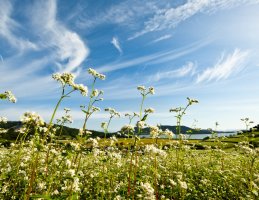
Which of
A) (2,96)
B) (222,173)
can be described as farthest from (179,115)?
(2,96)

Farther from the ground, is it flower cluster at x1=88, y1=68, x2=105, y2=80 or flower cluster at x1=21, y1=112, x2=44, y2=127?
flower cluster at x1=88, y1=68, x2=105, y2=80

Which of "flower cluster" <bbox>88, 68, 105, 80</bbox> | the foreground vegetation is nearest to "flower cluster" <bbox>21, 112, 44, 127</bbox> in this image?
the foreground vegetation

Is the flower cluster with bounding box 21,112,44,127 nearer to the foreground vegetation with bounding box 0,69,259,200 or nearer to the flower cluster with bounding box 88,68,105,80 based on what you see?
the foreground vegetation with bounding box 0,69,259,200

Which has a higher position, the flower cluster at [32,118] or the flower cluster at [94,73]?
the flower cluster at [94,73]

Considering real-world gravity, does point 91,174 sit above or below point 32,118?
below

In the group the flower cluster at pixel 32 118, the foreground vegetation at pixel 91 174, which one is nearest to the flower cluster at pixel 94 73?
the foreground vegetation at pixel 91 174

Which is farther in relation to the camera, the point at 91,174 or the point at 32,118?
the point at 91,174

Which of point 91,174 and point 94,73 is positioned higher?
point 94,73

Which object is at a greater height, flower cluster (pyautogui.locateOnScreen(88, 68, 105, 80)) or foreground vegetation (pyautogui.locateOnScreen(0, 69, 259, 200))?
flower cluster (pyautogui.locateOnScreen(88, 68, 105, 80))

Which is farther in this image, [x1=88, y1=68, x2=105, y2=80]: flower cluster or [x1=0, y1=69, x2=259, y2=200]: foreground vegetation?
[x1=88, y1=68, x2=105, y2=80]: flower cluster

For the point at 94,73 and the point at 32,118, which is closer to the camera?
the point at 32,118

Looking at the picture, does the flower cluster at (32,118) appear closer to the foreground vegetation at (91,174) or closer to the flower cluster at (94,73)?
the foreground vegetation at (91,174)

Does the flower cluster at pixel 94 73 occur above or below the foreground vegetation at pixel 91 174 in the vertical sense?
above

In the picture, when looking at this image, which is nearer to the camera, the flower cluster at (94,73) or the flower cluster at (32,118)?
the flower cluster at (32,118)
